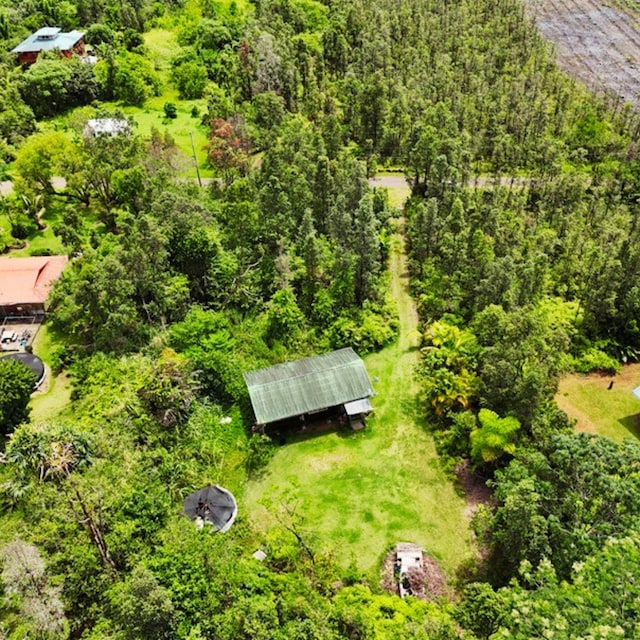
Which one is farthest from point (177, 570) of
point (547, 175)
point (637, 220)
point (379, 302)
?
point (547, 175)

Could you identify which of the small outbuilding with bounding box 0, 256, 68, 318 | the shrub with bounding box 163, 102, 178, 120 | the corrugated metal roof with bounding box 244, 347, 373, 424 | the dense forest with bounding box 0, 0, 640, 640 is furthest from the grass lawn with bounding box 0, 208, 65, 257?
the corrugated metal roof with bounding box 244, 347, 373, 424

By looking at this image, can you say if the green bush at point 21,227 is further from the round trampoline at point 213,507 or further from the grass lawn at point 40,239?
the round trampoline at point 213,507

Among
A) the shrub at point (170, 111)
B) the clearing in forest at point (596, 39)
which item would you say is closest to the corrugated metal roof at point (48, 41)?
the shrub at point (170, 111)

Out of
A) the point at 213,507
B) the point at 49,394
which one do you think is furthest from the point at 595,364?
the point at 49,394

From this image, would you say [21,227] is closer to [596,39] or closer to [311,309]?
[311,309]

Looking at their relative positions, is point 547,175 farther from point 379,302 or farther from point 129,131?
point 129,131

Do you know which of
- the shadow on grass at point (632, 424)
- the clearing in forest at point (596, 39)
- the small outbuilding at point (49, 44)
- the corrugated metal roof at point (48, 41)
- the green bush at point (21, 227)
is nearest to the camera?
the shadow on grass at point (632, 424)
